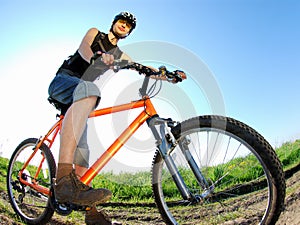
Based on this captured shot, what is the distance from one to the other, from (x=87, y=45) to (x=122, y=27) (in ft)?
1.58

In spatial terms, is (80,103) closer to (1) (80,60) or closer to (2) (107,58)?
(2) (107,58)

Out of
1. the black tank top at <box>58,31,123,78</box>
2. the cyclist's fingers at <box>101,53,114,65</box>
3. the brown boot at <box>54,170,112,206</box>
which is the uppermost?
the black tank top at <box>58,31,123,78</box>

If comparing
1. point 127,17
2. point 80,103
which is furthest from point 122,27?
point 80,103

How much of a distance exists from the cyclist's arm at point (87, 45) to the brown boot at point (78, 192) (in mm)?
1158

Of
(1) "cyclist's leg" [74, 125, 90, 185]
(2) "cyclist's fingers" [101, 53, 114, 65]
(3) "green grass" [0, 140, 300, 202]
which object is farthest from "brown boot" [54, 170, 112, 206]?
(3) "green grass" [0, 140, 300, 202]

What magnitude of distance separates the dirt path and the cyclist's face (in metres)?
2.26

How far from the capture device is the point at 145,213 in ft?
16.6

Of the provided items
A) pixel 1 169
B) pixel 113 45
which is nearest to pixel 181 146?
pixel 113 45

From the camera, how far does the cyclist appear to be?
3.07 meters

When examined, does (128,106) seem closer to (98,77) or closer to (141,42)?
(98,77)

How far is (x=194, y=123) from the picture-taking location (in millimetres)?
2869

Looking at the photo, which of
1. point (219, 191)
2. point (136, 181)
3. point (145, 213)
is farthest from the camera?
point (136, 181)

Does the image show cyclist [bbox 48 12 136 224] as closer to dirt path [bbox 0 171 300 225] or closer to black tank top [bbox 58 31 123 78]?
black tank top [bbox 58 31 123 78]

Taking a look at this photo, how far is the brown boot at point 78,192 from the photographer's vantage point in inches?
119
